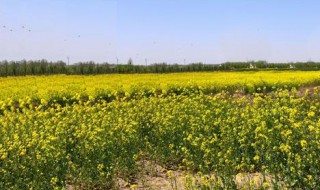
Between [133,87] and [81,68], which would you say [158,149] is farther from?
[81,68]

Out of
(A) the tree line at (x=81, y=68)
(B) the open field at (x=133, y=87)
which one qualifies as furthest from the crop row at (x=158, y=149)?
(A) the tree line at (x=81, y=68)

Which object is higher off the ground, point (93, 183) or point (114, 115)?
point (114, 115)

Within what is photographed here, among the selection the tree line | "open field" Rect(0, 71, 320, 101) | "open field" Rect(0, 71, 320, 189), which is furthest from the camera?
the tree line

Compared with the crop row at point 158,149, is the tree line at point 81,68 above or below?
above

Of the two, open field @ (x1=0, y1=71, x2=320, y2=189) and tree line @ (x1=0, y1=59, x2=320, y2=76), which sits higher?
tree line @ (x1=0, y1=59, x2=320, y2=76)

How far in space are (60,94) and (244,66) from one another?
57.4m

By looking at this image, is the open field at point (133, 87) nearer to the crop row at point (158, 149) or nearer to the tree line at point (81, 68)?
the crop row at point (158, 149)

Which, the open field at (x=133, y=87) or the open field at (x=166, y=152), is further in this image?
the open field at (x=133, y=87)

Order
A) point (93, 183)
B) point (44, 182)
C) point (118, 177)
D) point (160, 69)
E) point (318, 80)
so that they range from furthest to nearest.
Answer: point (160, 69) → point (318, 80) → point (118, 177) → point (93, 183) → point (44, 182)

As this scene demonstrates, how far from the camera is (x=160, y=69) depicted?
6009 cm

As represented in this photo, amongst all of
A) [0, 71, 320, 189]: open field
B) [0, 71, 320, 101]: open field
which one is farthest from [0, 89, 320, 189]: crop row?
[0, 71, 320, 101]: open field

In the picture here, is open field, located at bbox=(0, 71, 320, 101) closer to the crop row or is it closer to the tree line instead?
the crop row

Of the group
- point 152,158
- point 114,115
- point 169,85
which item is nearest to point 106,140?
point 152,158

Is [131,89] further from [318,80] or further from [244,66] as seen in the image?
[244,66]
